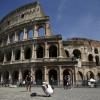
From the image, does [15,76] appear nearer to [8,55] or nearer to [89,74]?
[8,55]

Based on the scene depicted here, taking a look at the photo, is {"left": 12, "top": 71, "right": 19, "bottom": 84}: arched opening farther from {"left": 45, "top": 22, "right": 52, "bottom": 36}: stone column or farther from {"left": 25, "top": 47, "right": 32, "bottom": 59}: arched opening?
{"left": 45, "top": 22, "right": 52, "bottom": 36}: stone column

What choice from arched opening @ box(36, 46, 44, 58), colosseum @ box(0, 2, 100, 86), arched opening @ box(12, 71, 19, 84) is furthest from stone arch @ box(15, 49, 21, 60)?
arched opening @ box(36, 46, 44, 58)

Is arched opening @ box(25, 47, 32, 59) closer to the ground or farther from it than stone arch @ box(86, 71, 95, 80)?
farther from it

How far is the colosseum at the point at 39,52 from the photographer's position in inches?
1329

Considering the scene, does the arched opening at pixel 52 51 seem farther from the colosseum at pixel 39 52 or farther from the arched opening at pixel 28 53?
the arched opening at pixel 28 53

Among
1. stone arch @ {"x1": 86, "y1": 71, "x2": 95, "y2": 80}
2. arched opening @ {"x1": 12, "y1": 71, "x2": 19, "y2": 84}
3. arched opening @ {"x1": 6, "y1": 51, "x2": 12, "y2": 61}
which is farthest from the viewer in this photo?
stone arch @ {"x1": 86, "y1": 71, "x2": 95, "y2": 80}

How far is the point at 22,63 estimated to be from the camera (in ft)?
116

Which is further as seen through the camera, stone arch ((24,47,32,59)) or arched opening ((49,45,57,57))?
stone arch ((24,47,32,59))

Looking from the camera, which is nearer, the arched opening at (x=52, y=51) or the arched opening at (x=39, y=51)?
the arched opening at (x=52, y=51)

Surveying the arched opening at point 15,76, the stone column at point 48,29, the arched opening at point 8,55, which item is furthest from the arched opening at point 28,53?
the stone column at point 48,29

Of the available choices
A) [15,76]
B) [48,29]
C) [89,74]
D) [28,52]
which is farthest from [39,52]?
[89,74]

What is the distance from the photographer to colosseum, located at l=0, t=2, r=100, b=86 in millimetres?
33769

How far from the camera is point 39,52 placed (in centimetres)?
3656

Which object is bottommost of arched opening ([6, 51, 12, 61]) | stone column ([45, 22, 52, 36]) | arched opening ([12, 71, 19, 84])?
arched opening ([12, 71, 19, 84])
